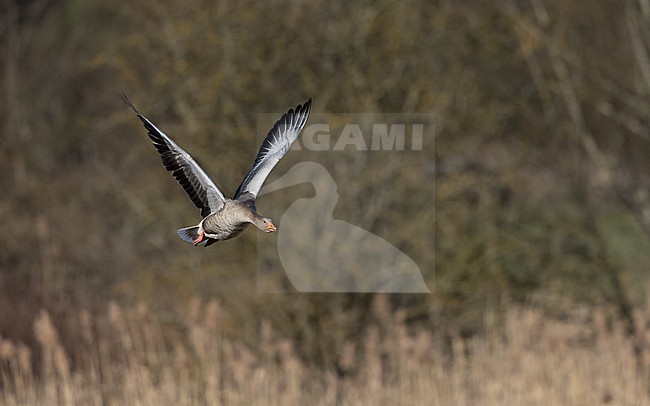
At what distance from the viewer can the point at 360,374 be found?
736cm

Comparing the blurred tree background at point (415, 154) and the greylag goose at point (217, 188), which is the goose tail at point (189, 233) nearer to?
the greylag goose at point (217, 188)

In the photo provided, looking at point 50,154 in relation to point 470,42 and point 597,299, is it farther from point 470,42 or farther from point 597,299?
point 597,299

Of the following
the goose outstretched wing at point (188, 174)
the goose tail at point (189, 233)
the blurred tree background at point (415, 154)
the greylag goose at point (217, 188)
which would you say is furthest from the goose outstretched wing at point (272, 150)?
the blurred tree background at point (415, 154)

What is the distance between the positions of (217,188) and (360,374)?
345cm

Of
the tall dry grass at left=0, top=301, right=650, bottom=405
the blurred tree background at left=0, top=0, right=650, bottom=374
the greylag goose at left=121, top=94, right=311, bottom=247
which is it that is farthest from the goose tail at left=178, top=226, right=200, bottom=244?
the blurred tree background at left=0, top=0, right=650, bottom=374

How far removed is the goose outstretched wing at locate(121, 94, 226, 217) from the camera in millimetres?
4387

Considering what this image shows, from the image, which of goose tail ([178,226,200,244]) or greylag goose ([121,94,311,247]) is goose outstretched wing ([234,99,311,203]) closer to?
greylag goose ([121,94,311,247])

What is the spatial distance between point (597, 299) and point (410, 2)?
9.96 feet

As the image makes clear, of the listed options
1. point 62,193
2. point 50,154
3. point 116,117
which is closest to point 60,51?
point 50,154

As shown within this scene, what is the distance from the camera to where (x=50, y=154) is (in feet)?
38.8

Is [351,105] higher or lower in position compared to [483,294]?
higher

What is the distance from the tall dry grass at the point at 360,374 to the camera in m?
6.16

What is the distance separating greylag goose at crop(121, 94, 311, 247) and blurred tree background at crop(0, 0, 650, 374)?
312 centimetres

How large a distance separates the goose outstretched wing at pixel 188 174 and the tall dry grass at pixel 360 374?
4.82ft
